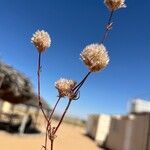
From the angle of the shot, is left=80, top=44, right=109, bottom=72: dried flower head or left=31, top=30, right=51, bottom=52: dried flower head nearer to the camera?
left=80, top=44, right=109, bottom=72: dried flower head

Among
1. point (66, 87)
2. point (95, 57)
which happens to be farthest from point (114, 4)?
point (66, 87)

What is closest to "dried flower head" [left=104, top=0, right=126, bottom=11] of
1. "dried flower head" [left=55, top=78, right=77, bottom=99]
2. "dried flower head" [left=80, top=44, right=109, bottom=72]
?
"dried flower head" [left=80, top=44, right=109, bottom=72]

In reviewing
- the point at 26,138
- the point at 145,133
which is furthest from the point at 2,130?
the point at 145,133

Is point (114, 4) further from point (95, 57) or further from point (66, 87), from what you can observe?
point (66, 87)

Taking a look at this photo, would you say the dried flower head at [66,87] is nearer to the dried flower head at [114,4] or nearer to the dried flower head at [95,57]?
the dried flower head at [95,57]

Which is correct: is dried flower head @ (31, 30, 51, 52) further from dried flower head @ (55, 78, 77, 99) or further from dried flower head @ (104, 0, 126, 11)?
dried flower head @ (104, 0, 126, 11)
